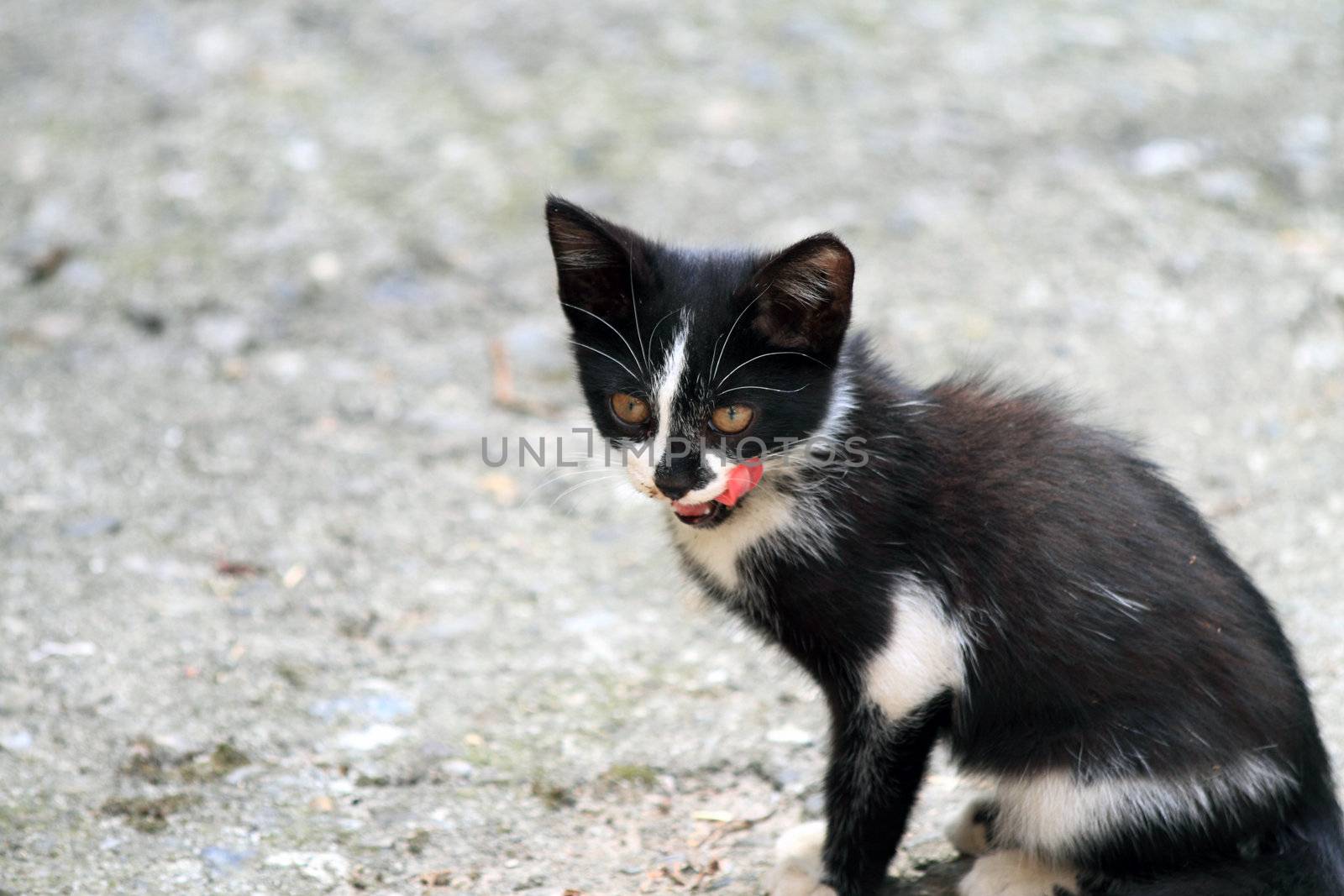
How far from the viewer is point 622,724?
3.35 meters

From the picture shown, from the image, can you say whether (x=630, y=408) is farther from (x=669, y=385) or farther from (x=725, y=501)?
(x=725, y=501)

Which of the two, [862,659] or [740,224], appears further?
[740,224]

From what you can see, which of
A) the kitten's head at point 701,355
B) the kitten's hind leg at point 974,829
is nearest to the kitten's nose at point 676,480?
the kitten's head at point 701,355

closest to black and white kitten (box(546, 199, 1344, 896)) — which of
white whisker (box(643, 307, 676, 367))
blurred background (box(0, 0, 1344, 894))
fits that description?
white whisker (box(643, 307, 676, 367))

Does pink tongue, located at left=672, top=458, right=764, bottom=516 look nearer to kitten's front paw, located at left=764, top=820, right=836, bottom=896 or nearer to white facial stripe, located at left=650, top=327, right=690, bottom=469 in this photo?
white facial stripe, located at left=650, top=327, right=690, bottom=469

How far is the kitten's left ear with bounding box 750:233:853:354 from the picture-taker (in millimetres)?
2434

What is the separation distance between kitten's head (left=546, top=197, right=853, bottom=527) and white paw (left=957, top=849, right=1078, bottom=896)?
2.89 ft

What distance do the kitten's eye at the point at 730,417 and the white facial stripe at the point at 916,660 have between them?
446mm

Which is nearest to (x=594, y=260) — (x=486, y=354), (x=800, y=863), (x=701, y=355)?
(x=701, y=355)

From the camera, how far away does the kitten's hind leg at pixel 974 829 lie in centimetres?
279

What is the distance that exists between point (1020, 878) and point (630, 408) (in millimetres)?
1196

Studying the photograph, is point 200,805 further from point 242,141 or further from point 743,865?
point 242,141

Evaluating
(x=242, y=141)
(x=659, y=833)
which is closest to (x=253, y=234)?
(x=242, y=141)

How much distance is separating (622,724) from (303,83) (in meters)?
3.90
